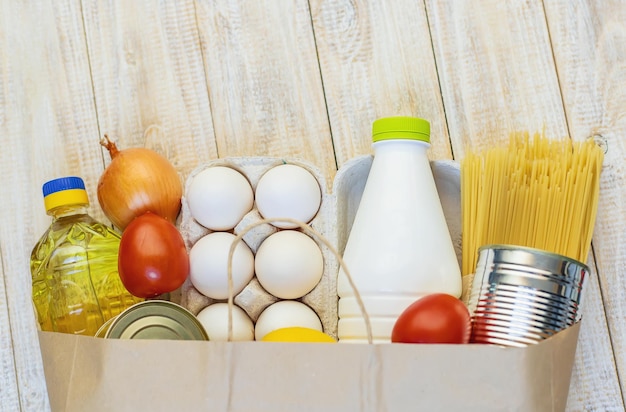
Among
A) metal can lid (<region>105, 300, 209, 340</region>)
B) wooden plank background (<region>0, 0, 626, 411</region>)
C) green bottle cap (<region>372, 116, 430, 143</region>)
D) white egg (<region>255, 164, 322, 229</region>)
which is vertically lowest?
metal can lid (<region>105, 300, 209, 340</region>)

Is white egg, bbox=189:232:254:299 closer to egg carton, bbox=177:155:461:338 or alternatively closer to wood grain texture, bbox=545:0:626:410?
egg carton, bbox=177:155:461:338

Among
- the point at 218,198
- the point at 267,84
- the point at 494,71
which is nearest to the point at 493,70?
the point at 494,71

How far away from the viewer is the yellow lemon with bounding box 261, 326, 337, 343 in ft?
2.34

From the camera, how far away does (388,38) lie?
93cm

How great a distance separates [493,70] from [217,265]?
1.42 ft

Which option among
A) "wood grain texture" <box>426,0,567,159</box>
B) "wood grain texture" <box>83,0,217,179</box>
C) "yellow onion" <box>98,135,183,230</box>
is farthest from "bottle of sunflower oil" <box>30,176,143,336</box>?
"wood grain texture" <box>426,0,567,159</box>

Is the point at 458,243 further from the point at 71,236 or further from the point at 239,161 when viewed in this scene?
the point at 71,236

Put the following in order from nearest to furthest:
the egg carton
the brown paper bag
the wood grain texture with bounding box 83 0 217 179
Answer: the brown paper bag, the egg carton, the wood grain texture with bounding box 83 0 217 179

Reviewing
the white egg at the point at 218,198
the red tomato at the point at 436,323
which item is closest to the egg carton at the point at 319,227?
the white egg at the point at 218,198

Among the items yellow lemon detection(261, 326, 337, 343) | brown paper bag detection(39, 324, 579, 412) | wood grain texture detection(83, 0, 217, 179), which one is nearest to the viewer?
brown paper bag detection(39, 324, 579, 412)

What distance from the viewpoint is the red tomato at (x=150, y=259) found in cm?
75

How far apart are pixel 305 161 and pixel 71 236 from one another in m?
0.28

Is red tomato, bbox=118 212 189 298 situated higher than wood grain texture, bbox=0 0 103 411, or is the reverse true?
wood grain texture, bbox=0 0 103 411

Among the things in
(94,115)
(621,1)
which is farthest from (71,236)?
(621,1)
